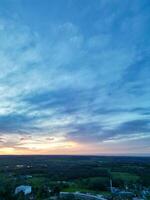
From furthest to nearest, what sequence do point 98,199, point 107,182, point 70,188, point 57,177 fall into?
point 57,177
point 107,182
point 70,188
point 98,199

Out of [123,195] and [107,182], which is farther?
[107,182]

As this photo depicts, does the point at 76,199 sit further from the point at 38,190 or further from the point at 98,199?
the point at 38,190

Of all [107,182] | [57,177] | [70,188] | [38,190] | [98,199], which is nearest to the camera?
[98,199]

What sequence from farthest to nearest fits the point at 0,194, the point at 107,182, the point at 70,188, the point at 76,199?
the point at 107,182 < the point at 70,188 < the point at 76,199 < the point at 0,194

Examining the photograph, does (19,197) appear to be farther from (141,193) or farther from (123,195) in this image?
(141,193)

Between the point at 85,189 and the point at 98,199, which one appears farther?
the point at 85,189

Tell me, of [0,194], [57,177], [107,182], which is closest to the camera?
[0,194]

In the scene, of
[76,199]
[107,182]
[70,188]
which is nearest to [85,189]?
[70,188]

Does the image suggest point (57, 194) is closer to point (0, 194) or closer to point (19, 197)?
point (19, 197)

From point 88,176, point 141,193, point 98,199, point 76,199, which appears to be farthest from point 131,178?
point 76,199
